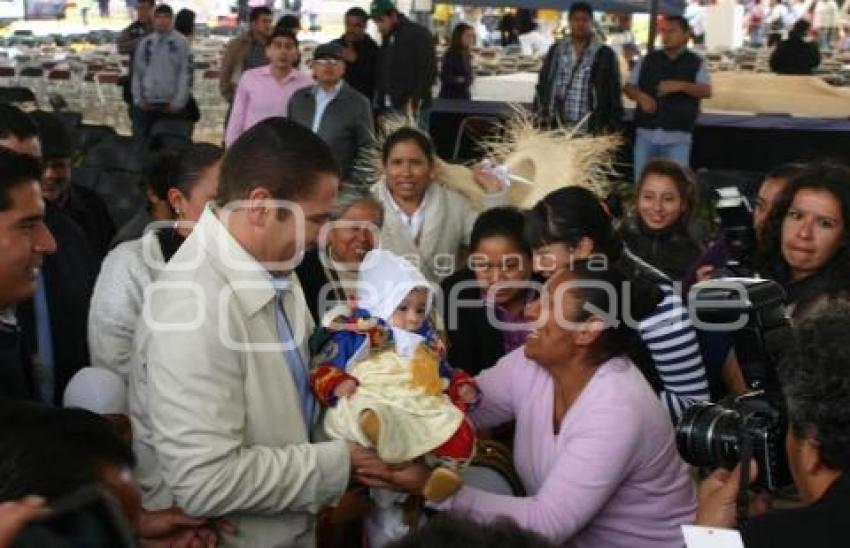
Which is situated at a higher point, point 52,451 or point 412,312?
point 52,451

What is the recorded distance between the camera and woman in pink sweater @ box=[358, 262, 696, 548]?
8.07 ft

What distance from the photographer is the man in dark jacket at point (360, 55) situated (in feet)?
33.9

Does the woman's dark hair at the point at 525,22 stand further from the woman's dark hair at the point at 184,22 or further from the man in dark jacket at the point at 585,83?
the man in dark jacket at the point at 585,83

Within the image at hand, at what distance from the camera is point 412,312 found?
3.07 meters

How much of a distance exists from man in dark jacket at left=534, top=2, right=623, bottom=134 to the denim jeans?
25cm

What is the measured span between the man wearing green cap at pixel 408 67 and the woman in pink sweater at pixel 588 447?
6578 mm

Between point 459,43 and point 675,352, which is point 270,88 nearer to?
point 675,352

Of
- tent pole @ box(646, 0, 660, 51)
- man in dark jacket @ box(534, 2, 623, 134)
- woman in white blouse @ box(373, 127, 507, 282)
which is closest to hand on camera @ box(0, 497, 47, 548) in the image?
woman in white blouse @ box(373, 127, 507, 282)

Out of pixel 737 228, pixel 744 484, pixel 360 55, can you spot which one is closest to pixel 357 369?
pixel 744 484

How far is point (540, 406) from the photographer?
2.70 m

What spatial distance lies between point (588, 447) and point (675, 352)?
0.83m

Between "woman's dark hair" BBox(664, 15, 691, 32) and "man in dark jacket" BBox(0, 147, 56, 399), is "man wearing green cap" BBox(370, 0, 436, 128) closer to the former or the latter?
"woman's dark hair" BBox(664, 15, 691, 32)

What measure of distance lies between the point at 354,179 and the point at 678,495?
12.0 ft

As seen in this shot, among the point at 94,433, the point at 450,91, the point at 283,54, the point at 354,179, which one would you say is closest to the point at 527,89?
the point at 450,91
